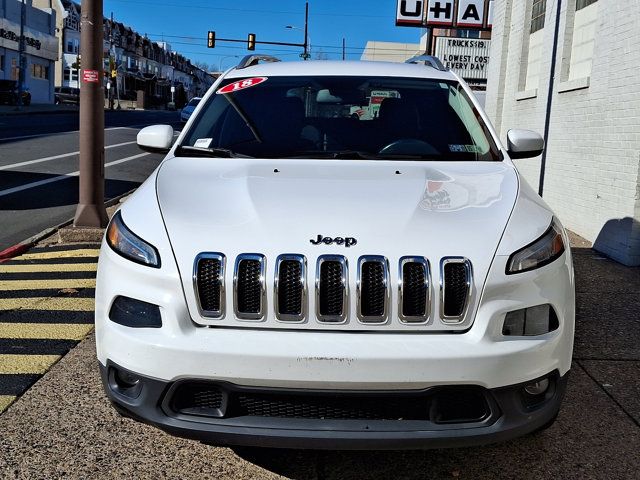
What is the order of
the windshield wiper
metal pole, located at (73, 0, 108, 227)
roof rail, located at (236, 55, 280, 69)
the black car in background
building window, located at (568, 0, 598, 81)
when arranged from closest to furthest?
the windshield wiper, roof rail, located at (236, 55, 280, 69), metal pole, located at (73, 0, 108, 227), building window, located at (568, 0, 598, 81), the black car in background

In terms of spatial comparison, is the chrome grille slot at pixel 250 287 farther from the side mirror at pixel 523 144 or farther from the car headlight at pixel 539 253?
the side mirror at pixel 523 144

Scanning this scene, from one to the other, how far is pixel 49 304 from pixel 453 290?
3821 millimetres

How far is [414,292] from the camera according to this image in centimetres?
256

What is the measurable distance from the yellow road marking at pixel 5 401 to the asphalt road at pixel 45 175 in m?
4.37

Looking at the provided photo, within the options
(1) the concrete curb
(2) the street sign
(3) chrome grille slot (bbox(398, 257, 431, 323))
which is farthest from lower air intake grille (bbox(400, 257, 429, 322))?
(2) the street sign

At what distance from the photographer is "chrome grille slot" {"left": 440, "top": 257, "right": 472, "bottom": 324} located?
256 cm

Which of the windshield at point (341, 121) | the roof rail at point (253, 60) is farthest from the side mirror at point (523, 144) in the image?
the roof rail at point (253, 60)

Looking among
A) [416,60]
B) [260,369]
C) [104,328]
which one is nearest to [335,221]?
[260,369]

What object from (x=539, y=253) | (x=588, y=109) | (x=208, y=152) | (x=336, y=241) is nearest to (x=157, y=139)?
(x=208, y=152)

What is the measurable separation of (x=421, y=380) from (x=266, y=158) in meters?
1.65

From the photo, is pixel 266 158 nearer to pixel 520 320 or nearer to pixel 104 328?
pixel 104 328

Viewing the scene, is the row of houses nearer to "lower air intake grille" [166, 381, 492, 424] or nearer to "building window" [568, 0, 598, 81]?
"building window" [568, 0, 598, 81]

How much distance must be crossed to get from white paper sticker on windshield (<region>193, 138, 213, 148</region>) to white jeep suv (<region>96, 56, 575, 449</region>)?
98 centimetres

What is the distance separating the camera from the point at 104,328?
2.70 meters
